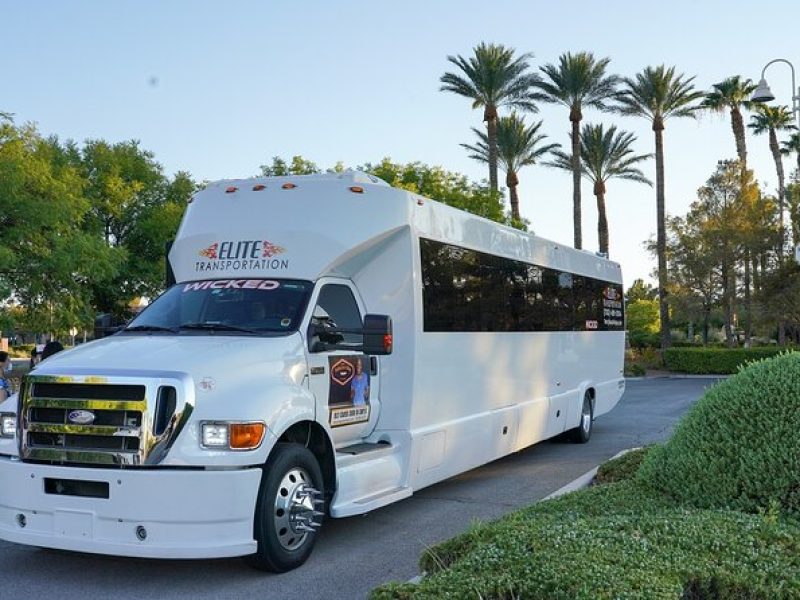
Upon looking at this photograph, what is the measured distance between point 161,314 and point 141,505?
7.50 ft

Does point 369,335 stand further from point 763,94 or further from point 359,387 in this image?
point 763,94

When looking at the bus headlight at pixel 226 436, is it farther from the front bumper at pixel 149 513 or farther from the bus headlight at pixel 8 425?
the bus headlight at pixel 8 425

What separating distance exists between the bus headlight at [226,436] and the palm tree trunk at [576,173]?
3720 cm

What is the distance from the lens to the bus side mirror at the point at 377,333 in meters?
7.04

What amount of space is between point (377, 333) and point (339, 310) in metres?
0.94

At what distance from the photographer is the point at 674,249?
41281 millimetres

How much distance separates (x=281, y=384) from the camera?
6562 millimetres

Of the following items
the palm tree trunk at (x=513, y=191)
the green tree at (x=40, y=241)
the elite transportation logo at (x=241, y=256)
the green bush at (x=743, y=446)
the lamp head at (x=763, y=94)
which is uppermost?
the palm tree trunk at (x=513, y=191)

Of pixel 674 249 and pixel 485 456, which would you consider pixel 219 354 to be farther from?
pixel 674 249

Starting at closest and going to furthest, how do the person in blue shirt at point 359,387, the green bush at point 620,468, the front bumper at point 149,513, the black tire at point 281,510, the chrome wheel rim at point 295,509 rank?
the front bumper at point 149,513 < the black tire at point 281,510 < the chrome wheel rim at point 295,509 < the person in blue shirt at point 359,387 < the green bush at point 620,468

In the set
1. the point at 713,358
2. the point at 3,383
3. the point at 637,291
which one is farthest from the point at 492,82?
the point at 637,291

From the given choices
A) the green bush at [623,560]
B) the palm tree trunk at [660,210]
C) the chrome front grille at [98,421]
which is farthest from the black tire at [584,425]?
the palm tree trunk at [660,210]

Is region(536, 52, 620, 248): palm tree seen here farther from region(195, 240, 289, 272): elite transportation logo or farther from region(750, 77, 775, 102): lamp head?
region(195, 240, 289, 272): elite transportation logo

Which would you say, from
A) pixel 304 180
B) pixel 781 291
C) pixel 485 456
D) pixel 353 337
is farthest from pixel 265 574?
pixel 781 291
